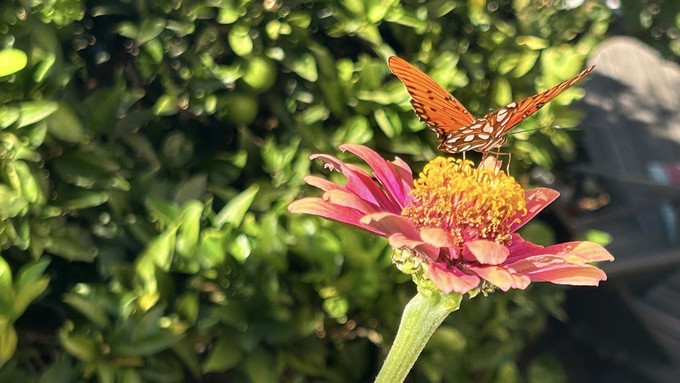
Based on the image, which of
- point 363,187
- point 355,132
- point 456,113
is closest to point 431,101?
point 456,113

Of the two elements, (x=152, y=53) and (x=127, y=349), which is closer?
(x=127, y=349)

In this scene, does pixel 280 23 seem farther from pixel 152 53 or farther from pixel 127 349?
pixel 127 349

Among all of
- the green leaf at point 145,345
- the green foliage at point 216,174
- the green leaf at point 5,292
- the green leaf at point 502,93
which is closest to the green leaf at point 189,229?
the green foliage at point 216,174

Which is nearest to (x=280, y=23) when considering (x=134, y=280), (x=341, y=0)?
(x=341, y=0)

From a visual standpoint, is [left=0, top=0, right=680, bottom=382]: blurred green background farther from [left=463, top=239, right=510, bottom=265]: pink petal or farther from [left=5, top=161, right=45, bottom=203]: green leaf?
[left=463, top=239, right=510, bottom=265]: pink petal

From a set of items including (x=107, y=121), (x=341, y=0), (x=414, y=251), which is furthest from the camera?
(x=341, y=0)

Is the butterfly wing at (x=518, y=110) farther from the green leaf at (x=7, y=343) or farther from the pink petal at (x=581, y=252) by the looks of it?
the green leaf at (x=7, y=343)

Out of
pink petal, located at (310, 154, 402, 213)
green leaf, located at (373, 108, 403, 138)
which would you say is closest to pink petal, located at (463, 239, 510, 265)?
pink petal, located at (310, 154, 402, 213)
